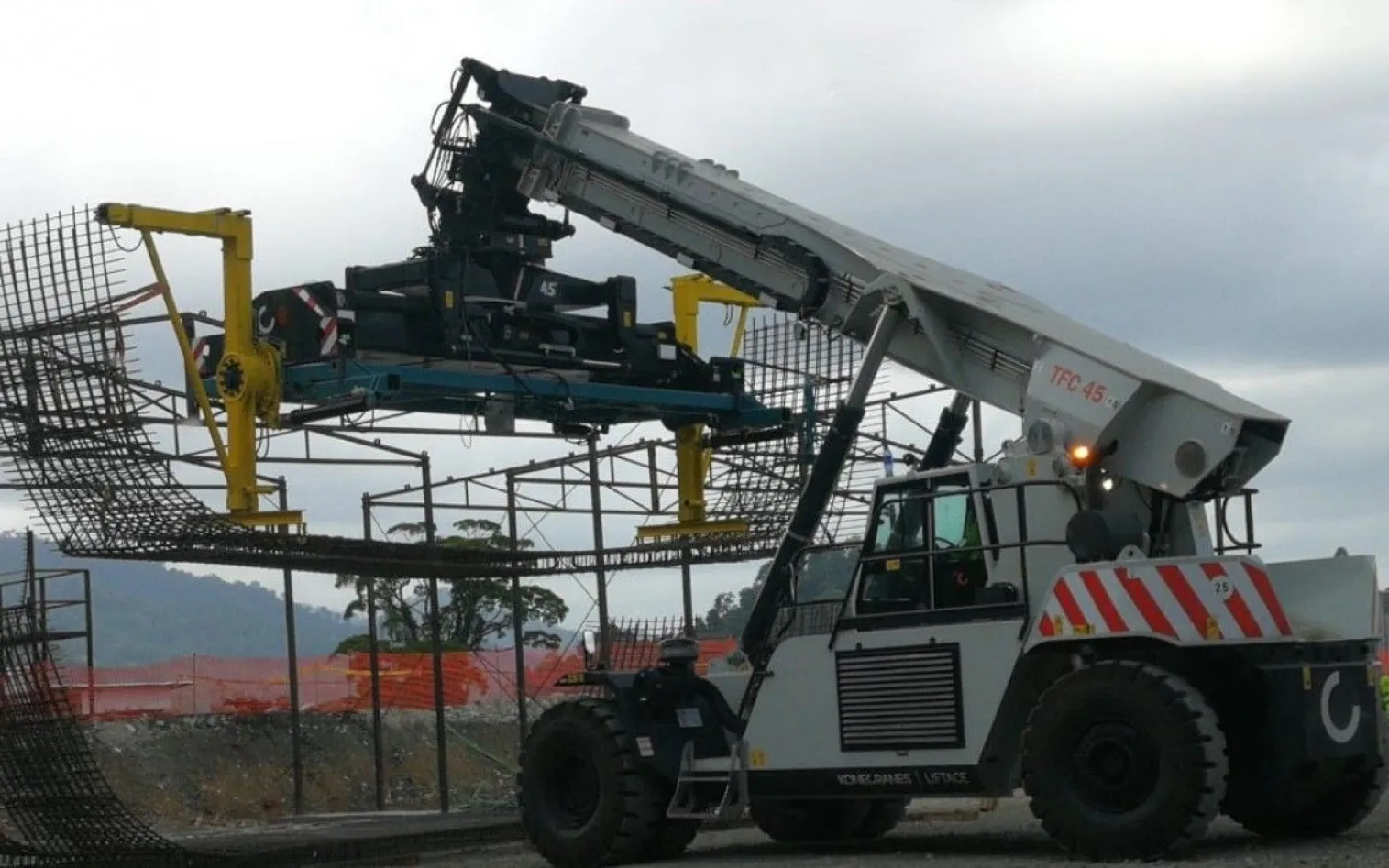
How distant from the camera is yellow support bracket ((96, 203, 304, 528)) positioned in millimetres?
20562

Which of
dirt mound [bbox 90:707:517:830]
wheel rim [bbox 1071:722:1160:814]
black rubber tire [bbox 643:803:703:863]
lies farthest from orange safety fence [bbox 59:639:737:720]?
wheel rim [bbox 1071:722:1160:814]

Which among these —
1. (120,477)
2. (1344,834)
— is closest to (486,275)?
(120,477)

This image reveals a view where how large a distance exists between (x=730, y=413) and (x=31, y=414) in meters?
7.45

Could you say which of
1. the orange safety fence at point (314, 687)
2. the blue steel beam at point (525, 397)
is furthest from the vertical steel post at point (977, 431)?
the orange safety fence at point (314, 687)

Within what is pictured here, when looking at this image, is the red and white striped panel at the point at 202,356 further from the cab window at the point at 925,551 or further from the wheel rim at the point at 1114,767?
the wheel rim at the point at 1114,767

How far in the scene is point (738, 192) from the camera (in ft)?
64.8

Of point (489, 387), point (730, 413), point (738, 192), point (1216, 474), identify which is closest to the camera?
point (1216, 474)

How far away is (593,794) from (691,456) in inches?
259

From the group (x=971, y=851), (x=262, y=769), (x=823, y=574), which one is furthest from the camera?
(x=262, y=769)

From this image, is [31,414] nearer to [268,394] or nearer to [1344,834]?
[268,394]

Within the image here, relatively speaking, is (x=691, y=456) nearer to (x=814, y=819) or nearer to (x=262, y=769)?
(x=814, y=819)

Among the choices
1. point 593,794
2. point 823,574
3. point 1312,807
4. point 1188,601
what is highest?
point 823,574

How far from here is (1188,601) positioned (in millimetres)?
15648

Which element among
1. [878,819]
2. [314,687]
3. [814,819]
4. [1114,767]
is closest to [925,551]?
[1114,767]
